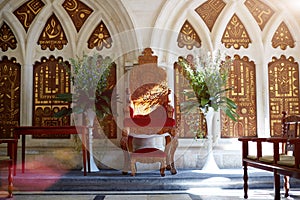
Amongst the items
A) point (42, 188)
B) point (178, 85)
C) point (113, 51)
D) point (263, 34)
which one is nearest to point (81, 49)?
point (113, 51)

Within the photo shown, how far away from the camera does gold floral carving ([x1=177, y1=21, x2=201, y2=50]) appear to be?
6.76m

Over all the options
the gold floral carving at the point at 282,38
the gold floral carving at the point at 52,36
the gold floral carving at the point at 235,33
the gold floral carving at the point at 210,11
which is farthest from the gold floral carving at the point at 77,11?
the gold floral carving at the point at 282,38

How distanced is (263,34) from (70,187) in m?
4.01

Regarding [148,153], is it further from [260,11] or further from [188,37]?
[260,11]

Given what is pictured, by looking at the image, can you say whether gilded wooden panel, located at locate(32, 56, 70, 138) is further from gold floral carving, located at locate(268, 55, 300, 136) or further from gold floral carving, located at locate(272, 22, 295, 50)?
gold floral carving, located at locate(272, 22, 295, 50)

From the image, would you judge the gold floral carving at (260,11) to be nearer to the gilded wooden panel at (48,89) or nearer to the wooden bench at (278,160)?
the wooden bench at (278,160)

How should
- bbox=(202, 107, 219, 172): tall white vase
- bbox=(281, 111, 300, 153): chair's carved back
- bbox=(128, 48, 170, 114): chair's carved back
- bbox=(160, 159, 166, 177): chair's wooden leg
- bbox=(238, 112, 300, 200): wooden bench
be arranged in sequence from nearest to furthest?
bbox=(238, 112, 300, 200): wooden bench → bbox=(281, 111, 300, 153): chair's carved back → bbox=(160, 159, 166, 177): chair's wooden leg → bbox=(202, 107, 219, 172): tall white vase → bbox=(128, 48, 170, 114): chair's carved back

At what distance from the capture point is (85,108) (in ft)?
19.0

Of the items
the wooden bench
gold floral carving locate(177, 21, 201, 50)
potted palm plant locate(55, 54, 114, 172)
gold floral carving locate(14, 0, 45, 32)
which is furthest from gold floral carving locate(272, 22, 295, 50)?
gold floral carving locate(14, 0, 45, 32)

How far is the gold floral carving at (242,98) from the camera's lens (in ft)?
22.0

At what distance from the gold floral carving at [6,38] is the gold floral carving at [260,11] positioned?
3921 mm

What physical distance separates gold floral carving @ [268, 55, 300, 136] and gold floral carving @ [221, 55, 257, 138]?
0.97 ft

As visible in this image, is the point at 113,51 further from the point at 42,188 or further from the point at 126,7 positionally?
the point at 42,188

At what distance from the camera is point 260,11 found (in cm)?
684
